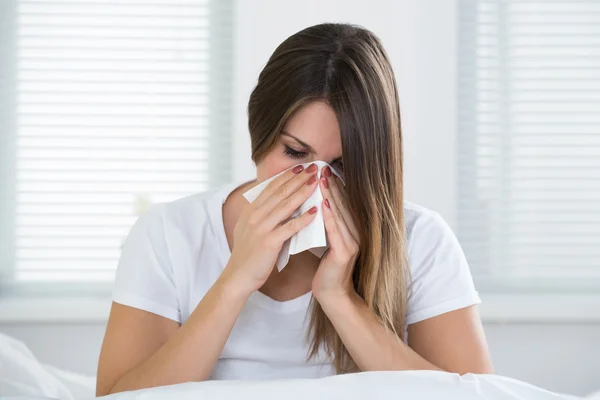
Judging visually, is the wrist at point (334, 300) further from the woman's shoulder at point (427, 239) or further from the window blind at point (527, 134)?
the window blind at point (527, 134)

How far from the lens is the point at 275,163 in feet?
4.27

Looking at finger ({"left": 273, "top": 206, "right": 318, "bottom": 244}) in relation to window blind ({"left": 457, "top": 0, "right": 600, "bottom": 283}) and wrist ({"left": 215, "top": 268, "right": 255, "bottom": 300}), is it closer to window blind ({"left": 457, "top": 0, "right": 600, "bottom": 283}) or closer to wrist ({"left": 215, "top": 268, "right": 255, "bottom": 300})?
wrist ({"left": 215, "top": 268, "right": 255, "bottom": 300})

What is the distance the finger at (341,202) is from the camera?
4.17ft

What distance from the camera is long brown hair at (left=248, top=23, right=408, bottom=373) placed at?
4.11ft

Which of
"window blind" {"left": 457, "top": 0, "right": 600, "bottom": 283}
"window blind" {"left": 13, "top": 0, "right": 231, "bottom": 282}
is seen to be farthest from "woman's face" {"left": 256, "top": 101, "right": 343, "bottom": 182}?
"window blind" {"left": 457, "top": 0, "right": 600, "bottom": 283}

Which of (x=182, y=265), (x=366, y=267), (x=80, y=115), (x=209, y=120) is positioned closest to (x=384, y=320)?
(x=366, y=267)

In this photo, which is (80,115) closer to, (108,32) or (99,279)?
(108,32)

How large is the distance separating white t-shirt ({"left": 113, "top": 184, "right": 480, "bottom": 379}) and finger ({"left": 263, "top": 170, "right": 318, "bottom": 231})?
0.21 meters

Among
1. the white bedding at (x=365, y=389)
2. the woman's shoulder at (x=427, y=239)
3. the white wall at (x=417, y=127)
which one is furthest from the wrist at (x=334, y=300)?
the white wall at (x=417, y=127)

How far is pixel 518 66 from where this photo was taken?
115 inches

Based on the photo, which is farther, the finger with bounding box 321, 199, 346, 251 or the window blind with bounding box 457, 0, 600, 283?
the window blind with bounding box 457, 0, 600, 283

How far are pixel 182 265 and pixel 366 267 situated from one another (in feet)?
1.17

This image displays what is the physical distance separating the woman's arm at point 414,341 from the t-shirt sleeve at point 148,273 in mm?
298

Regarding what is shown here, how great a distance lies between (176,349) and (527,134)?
2.07 meters
